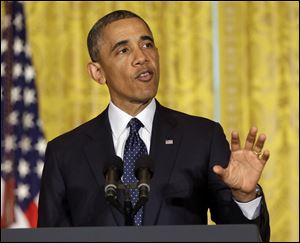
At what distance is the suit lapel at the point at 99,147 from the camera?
2.66m

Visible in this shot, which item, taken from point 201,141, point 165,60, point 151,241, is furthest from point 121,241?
point 165,60

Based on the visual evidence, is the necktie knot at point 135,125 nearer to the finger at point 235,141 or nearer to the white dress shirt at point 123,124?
the white dress shirt at point 123,124

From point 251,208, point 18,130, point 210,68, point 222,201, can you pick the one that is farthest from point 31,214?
point 251,208

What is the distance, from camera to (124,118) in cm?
280

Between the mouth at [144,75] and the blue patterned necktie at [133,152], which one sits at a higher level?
the mouth at [144,75]

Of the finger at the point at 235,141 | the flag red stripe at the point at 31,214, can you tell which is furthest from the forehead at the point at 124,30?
the flag red stripe at the point at 31,214

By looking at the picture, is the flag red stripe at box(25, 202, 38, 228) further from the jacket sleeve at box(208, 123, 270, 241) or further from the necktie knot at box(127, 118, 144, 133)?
the jacket sleeve at box(208, 123, 270, 241)

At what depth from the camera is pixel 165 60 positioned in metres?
5.27

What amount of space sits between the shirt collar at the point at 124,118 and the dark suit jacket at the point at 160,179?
2 centimetres

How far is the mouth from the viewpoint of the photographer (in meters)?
2.73

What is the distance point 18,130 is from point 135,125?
2567mm

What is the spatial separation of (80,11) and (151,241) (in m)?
3.85

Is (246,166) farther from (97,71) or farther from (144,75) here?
(97,71)

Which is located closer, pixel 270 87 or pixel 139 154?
pixel 139 154
